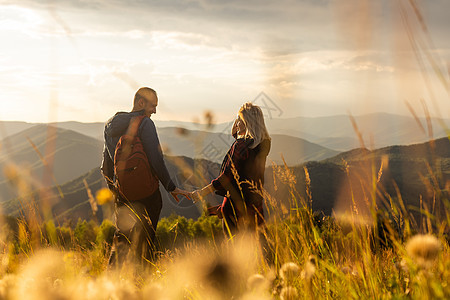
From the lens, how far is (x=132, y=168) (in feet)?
12.7

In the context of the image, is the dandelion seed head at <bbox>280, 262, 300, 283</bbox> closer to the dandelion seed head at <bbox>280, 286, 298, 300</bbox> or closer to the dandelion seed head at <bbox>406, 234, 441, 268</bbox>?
the dandelion seed head at <bbox>280, 286, 298, 300</bbox>

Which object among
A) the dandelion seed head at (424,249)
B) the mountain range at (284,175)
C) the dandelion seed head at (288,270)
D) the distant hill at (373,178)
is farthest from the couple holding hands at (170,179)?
the dandelion seed head at (424,249)

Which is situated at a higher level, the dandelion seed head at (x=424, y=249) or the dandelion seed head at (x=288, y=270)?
the dandelion seed head at (x=424, y=249)

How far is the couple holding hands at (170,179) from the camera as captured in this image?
349cm

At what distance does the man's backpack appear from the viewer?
12.6 ft

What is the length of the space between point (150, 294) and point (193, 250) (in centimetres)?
175

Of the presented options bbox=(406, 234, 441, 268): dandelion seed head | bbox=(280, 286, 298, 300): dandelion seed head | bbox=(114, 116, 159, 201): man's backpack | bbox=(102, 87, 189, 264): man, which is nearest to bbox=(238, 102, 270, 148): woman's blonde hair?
bbox=(102, 87, 189, 264): man

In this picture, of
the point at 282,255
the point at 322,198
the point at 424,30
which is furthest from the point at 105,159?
the point at 322,198

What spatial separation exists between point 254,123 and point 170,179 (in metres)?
1.15

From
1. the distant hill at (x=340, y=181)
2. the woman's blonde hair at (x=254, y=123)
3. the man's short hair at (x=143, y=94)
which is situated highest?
the man's short hair at (x=143, y=94)

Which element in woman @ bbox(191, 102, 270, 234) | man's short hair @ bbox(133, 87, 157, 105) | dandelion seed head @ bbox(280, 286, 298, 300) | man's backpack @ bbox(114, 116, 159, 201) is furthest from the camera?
man's short hair @ bbox(133, 87, 157, 105)

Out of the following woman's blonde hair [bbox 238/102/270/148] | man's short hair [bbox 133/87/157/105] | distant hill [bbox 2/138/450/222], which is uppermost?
man's short hair [bbox 133/87/157/105]

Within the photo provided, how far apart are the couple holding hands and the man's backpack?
0.20 feet

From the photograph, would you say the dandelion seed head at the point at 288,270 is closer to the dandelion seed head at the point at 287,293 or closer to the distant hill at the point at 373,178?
the dandelion seed head at the point at 287,293
